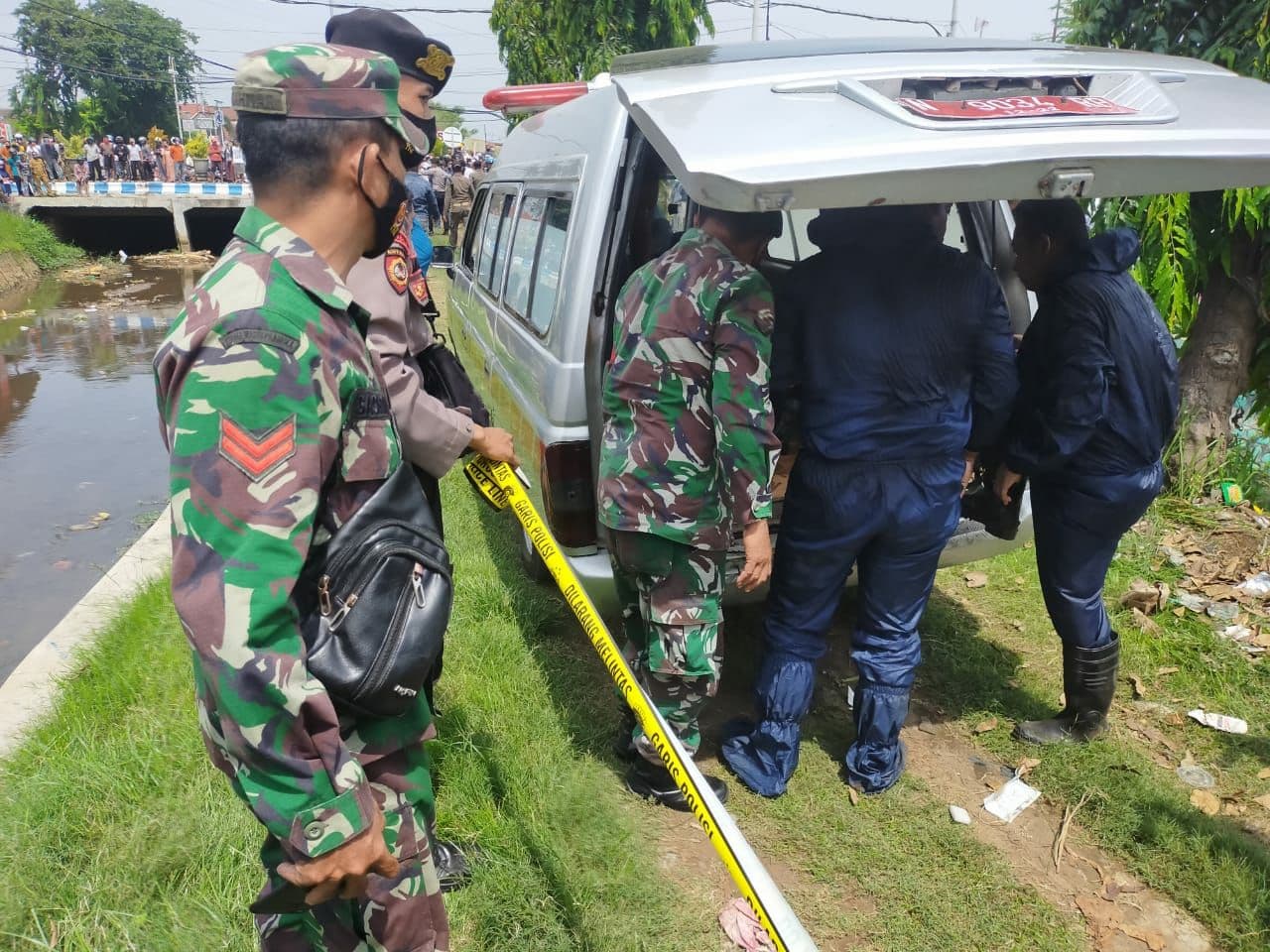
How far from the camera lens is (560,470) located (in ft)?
9.20

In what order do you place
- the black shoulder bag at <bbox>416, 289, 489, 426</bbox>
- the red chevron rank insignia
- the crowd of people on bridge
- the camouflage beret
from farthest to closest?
the crowd of people on bridge, the black shoulder bag at <bbox>416, 289, 489, 426</bbox>, the camouflage beret, the red chevron rank insignia

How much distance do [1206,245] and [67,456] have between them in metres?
8.58

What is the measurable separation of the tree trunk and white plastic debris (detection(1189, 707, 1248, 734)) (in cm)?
202

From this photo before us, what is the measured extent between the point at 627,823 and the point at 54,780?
1.75m

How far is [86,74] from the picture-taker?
5394 cm

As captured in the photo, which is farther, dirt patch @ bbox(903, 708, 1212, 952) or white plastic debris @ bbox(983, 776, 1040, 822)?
white plastic debris @ bbox(983, 776, 1040, 822)

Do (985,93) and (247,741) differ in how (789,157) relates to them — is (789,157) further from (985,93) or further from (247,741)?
(247,741)

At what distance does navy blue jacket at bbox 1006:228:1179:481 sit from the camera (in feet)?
8.27

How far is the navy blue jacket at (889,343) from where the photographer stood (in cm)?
237

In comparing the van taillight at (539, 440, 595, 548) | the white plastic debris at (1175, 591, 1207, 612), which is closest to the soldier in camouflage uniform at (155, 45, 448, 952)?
the van taillight at (539, 440, 595, 548)

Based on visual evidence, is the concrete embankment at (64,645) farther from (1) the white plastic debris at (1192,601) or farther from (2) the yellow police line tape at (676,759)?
(1) the white plastic debris at (1192,601)

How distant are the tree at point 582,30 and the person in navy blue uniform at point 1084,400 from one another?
11.0 metres

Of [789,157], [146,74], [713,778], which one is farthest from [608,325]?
[146,74]

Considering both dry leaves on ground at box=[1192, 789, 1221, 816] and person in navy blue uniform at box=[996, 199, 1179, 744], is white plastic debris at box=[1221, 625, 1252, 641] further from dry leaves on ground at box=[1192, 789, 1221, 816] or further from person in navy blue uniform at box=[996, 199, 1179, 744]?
person in navy blue uniform at box=[996, 199, 1179, 744]
